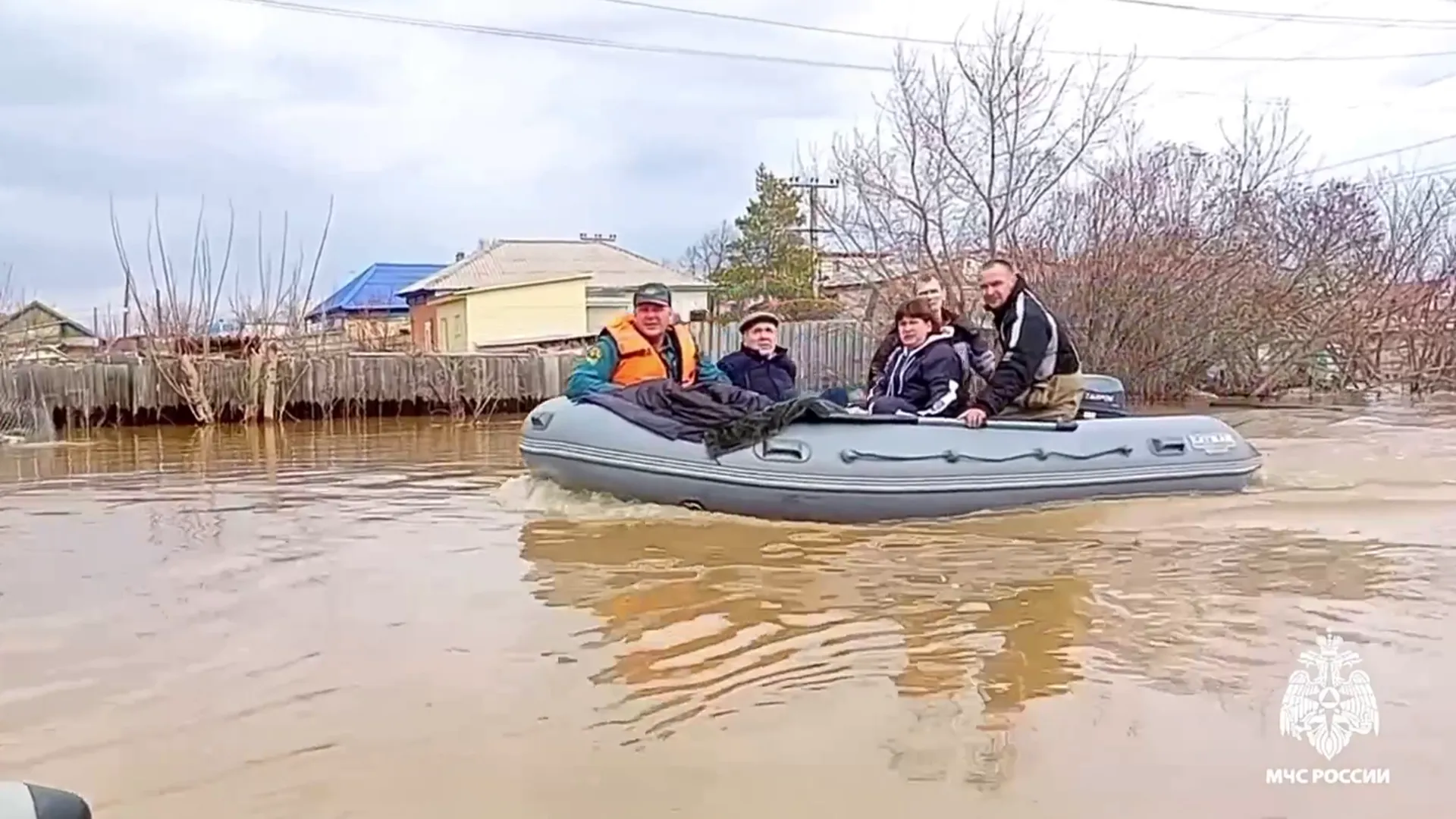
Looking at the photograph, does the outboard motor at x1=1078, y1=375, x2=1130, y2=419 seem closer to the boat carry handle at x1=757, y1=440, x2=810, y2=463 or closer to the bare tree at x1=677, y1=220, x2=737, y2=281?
the boat carry handle at x1=757, y1=440, x2=810, y2=463

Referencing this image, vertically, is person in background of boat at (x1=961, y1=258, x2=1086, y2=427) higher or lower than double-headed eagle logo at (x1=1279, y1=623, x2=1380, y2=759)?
higher

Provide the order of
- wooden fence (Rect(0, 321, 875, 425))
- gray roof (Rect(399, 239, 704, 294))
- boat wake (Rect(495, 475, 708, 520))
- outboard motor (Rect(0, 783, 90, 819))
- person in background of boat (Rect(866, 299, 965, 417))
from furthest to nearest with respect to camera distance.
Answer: gray roof (Rect(399, 239, 704, 294)) → wooden fence (Rect(0, 321, 875, 425)) → person in background of boat (Rect(866, 299, 965, 417)) → boat wake (Rect(495, 475, 708, 520)) → outboard motor (Rect(0, 783, 90, 819))

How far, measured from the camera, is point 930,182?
14727 millimetres

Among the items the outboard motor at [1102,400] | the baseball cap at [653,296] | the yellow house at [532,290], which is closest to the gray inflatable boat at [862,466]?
the outboard motor at [1102,400]

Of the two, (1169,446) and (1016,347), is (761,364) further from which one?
(1169,446)

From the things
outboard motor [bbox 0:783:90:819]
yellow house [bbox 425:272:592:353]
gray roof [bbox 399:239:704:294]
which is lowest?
outboard motor [bbox 0:783:90:819]

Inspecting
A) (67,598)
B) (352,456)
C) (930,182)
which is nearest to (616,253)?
(930,182)

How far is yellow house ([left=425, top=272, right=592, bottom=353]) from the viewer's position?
2634cm

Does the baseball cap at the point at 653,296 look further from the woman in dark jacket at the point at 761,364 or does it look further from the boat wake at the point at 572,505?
the boat wake at the point at 572,505

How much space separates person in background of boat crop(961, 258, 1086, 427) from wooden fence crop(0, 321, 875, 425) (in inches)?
381

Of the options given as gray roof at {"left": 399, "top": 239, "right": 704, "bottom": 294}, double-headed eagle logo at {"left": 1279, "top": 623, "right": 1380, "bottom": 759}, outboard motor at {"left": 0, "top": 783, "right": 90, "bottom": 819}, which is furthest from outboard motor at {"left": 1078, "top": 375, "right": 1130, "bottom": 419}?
gray roof at {"left": 399, "top": 239, "right": 704, "bottom": 294}

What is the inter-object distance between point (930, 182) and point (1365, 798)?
12.6 m

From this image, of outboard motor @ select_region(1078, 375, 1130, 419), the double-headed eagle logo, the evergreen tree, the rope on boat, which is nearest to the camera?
the double-headed eagle logo

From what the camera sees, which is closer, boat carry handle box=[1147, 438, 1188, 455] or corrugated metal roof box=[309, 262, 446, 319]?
boat carry handle box=[1147, 438, 1188, 455]
